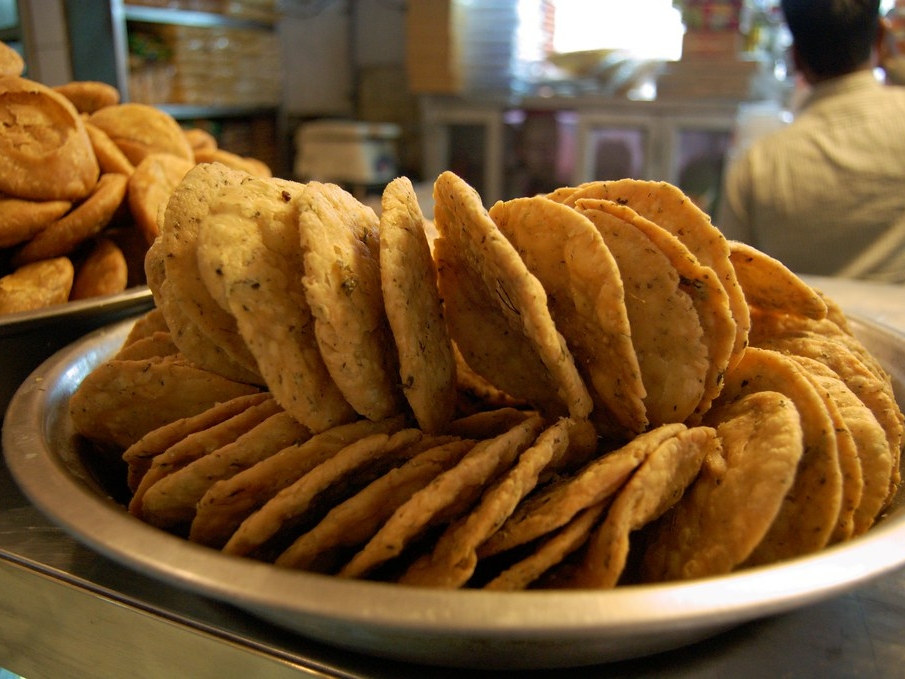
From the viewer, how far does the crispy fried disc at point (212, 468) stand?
632 mm

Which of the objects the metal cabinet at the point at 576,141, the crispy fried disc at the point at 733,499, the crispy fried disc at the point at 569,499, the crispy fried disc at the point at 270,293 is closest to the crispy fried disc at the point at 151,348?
the crispy fried disc at the point at 270,293

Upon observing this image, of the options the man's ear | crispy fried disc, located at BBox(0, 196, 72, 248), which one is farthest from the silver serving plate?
the man's ear

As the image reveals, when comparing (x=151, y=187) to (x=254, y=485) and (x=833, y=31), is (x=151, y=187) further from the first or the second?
(x=833, y=31)

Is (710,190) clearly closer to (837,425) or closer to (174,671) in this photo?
(837,425)

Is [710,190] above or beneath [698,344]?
beneath

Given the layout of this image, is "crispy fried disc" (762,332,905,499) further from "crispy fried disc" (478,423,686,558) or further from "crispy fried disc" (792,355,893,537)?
"crispy fried disc" (478,423,686,558)

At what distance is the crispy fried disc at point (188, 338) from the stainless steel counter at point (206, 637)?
215 mm

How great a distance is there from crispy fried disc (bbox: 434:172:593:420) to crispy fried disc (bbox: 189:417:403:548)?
7.5 inches

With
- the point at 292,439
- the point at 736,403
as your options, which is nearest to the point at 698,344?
the point at 736,403

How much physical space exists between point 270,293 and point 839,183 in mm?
2179

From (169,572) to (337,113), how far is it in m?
5.42

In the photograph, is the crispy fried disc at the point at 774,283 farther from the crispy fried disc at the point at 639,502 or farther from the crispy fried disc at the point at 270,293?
the crispy fried disc at the point at 270,293

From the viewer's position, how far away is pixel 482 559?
0.62 m

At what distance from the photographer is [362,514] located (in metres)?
0.60
